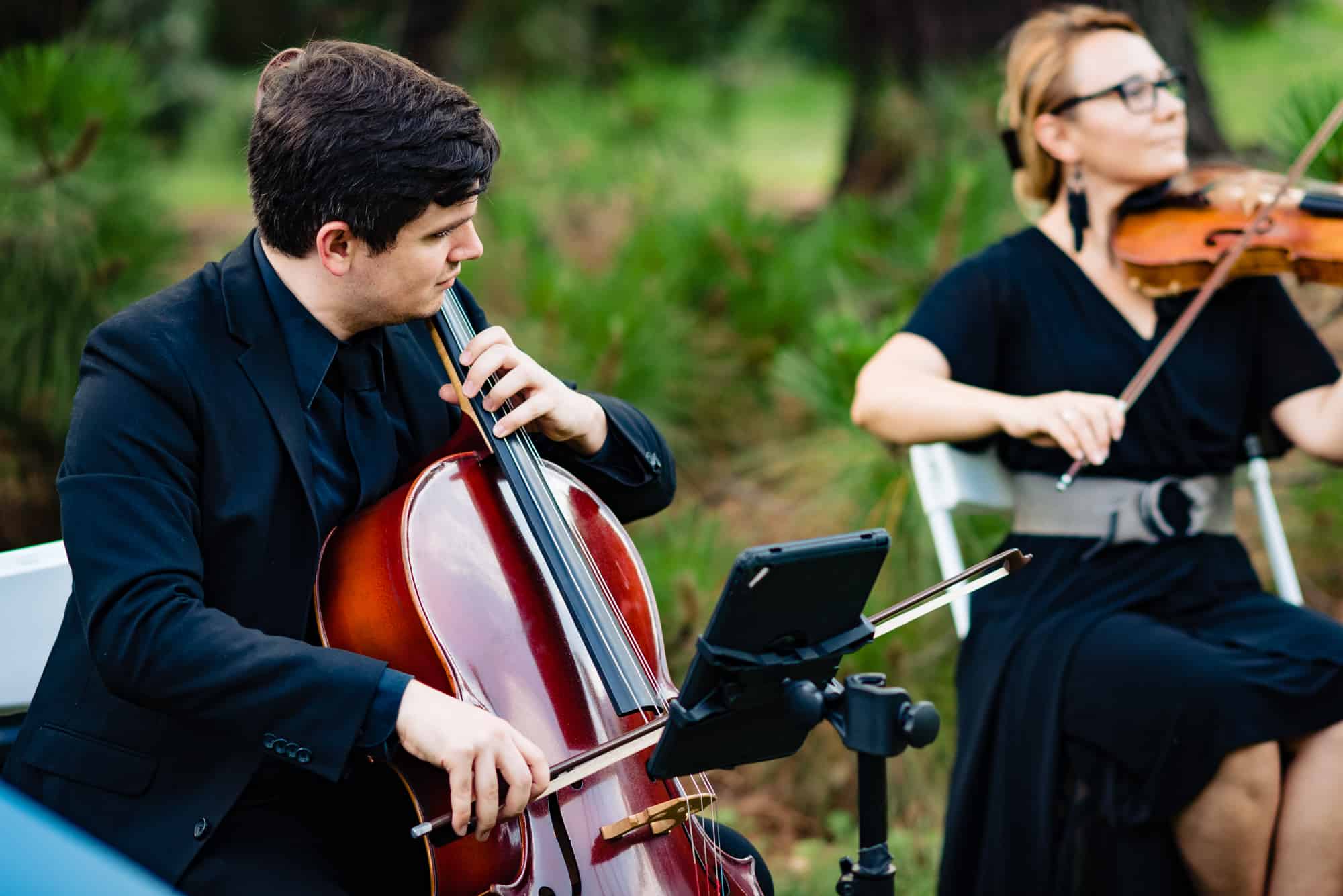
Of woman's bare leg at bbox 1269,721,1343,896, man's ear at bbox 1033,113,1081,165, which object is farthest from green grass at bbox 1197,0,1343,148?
woman's bare leg at bbox 1269,721,1343,896

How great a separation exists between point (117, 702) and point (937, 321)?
1.36m

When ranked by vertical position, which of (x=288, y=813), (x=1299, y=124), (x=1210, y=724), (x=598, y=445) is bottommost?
(x=1210, y=724)

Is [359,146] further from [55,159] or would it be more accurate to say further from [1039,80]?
[55,159]

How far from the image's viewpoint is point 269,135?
1.47 meters

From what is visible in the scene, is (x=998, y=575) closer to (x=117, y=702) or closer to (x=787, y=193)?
(x=117, y=702)

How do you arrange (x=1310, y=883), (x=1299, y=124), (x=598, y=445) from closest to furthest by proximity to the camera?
(x=598, y=445) < (x=1310, y=883) < (x=1299, y=124)

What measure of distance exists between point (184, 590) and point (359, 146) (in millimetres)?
482

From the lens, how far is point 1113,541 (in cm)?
215

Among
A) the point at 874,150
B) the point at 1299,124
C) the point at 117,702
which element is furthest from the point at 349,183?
the point at 874,150

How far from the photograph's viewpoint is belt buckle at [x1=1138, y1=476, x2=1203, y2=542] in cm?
214

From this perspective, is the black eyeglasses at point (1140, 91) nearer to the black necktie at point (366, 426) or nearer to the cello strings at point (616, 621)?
the cello strings at point (616, 621)

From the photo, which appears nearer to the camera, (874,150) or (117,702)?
(117,702)

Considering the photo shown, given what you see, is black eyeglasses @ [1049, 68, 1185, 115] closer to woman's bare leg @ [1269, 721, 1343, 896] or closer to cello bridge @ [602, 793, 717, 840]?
woman's bare leg @ [1269, 721, 1343, 896]

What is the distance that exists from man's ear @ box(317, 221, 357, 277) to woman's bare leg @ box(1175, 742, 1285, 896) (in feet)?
4.31
